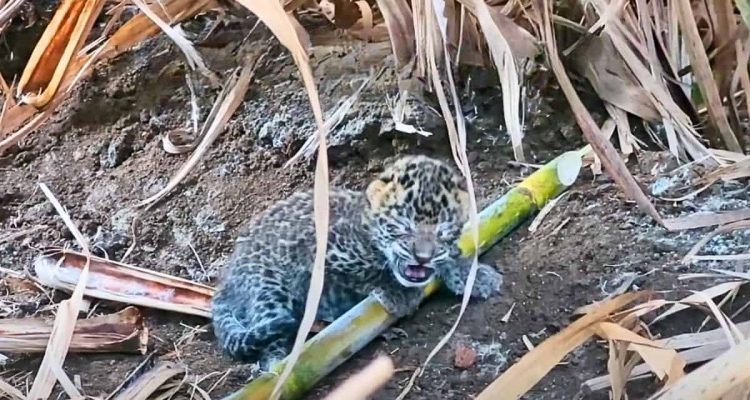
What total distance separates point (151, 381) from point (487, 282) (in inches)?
11.8

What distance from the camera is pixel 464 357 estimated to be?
771mm

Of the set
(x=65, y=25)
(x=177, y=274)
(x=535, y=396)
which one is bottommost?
(x=535, y=396)

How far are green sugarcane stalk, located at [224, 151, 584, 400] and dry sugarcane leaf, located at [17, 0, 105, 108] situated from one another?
15.0 inches

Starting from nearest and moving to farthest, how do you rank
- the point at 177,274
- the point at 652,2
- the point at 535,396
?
the point at 535,396 → the point at 177,274 → the point at 652,2

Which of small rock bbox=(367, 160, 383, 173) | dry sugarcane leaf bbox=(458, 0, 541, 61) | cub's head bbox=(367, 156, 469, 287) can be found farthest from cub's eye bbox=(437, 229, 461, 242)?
dry sugarcane leaf bbox=(458, 0, 541, 61)

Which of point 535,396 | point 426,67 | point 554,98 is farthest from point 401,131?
point 535,396

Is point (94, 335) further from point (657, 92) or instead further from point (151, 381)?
point (657, 92)

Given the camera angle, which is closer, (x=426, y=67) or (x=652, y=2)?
(x=426, y=67)

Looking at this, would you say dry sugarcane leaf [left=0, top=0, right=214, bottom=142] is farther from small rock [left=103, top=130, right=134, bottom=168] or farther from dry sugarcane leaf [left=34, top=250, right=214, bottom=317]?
dry sugarcane leaf [left=34, top=250, right=214, bottom=317]

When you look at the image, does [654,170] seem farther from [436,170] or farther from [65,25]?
[65,25]

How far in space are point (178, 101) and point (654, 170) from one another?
494 mm

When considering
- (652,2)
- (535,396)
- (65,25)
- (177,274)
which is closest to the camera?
(535,396)

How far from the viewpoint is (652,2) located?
108 centimetres

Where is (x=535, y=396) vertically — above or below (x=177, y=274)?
below
